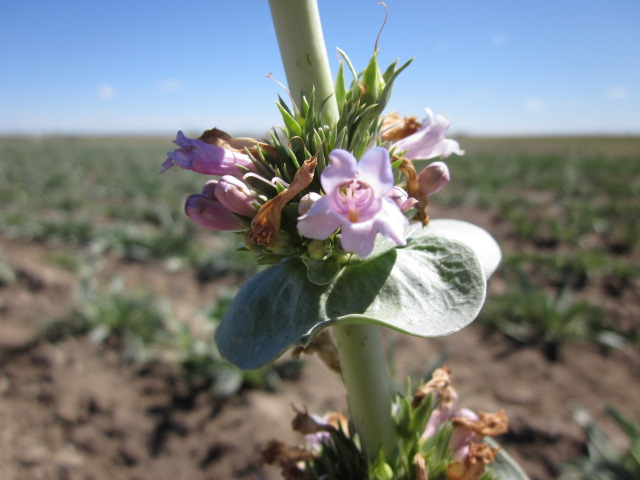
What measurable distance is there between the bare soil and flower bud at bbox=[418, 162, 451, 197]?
2240 mm

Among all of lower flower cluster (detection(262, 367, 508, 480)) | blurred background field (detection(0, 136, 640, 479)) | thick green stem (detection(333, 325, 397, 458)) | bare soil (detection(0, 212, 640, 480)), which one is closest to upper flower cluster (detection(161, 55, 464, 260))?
thick green stem (detection(333, 325, 397, 458))

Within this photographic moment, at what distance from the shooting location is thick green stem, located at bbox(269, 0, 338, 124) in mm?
750

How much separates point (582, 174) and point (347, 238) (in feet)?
57.0

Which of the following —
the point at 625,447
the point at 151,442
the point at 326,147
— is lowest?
the point at 625,447

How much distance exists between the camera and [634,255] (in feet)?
21.8

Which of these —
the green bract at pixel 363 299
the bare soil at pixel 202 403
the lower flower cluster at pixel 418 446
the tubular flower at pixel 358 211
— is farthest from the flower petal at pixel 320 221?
the bare soil at pixel 202 403

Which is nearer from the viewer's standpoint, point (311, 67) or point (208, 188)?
point (311, 67)

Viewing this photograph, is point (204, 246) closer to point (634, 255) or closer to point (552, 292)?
point (552, 292)

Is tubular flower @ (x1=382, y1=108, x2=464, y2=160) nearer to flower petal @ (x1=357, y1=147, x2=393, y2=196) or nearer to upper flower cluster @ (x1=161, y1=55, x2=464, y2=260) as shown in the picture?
upper flower cluster @ (x1=161, y1=55, x2=464, y2=260)

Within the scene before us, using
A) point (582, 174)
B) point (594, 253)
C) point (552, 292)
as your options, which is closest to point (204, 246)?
point (552, 292)

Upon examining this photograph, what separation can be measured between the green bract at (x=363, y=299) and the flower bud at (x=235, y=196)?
0.14 m

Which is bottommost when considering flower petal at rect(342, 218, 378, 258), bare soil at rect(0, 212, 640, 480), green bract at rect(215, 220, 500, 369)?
bare soil at rect(0, 212, 640, 480)

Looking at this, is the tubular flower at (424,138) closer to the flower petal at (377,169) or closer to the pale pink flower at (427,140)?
the pale pink flower at (427,140)

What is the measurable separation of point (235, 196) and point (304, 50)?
30 centimetres
